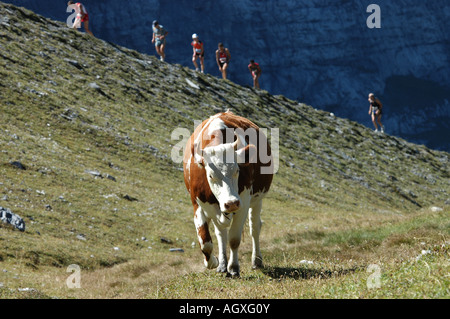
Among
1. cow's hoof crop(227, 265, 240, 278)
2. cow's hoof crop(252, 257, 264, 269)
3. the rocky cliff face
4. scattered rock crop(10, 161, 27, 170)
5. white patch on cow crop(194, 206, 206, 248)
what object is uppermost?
the rocky cliff face

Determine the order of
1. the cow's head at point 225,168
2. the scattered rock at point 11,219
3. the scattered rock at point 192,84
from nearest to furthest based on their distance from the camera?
the cow's head at point 225,168, the scattered rock at point 11,219, the scattered rock at point 192,84

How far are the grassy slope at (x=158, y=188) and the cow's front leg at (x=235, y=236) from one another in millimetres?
520

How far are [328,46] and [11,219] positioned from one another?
5739 inches

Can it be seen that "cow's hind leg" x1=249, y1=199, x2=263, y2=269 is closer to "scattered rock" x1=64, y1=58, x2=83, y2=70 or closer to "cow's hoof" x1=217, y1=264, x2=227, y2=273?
"cow's hoof" x1=217, y1=264, x2=227, y2=273

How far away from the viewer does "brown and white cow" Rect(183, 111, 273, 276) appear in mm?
10258

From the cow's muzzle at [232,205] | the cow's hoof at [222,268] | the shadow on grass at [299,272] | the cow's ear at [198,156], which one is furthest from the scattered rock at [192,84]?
the cow's muzzle at [232,205]

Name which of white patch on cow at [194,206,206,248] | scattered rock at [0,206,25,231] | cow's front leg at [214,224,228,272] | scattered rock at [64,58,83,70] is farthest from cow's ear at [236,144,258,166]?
scattered rock at [64,58,83,70]

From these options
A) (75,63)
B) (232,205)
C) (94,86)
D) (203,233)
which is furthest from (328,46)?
(232,205)

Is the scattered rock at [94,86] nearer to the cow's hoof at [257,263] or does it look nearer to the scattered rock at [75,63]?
the scattered rock at [75,63]

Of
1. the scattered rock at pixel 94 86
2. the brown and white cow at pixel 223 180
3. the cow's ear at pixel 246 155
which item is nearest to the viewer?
the brown and white cow at pixel 223 180


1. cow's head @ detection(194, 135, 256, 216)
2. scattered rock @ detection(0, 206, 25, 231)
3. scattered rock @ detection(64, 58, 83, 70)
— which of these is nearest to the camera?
cow's head @ detection(194, 135, 256, 216)

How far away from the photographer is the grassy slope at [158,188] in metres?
11.5

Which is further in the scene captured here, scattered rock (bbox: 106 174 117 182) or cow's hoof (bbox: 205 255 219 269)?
scattered rock (bbox: 106 174 117 182)
